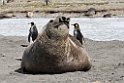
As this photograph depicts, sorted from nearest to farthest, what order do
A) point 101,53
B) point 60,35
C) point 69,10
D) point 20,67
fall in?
point 60,35 < point 20,67 < point 101,53 < point 69,10

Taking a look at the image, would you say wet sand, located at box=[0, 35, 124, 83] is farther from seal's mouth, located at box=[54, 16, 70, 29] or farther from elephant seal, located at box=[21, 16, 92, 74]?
seal's mouth, located at box=[54, 16, 70, 29]

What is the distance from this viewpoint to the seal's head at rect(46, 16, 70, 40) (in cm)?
755

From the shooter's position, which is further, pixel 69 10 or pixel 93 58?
pixel 69 10

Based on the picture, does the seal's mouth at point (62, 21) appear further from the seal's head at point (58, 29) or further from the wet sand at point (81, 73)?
the wet sand at point (81, 73)

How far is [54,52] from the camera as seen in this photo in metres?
7.82

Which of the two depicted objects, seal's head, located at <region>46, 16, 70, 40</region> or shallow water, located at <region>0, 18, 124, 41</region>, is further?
shallow water, located at <region>0, 18, 124, 41</region>

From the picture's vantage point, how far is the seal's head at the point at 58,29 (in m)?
7.55

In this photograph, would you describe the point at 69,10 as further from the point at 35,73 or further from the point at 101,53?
the point at 35,73

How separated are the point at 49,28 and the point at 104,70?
5.02 feet

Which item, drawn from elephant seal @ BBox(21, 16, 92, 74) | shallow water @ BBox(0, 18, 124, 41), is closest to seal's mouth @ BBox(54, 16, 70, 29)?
elephant seal @ BBox(21, 16, 92, 74)

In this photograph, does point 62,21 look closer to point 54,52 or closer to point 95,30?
point 54,52

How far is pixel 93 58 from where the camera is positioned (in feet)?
34.5

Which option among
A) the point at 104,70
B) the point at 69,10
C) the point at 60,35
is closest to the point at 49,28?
the point at 60,35

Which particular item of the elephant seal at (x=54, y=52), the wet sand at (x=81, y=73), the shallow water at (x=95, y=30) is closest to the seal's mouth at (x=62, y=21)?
the elephant seal at (x=54, y=52)
